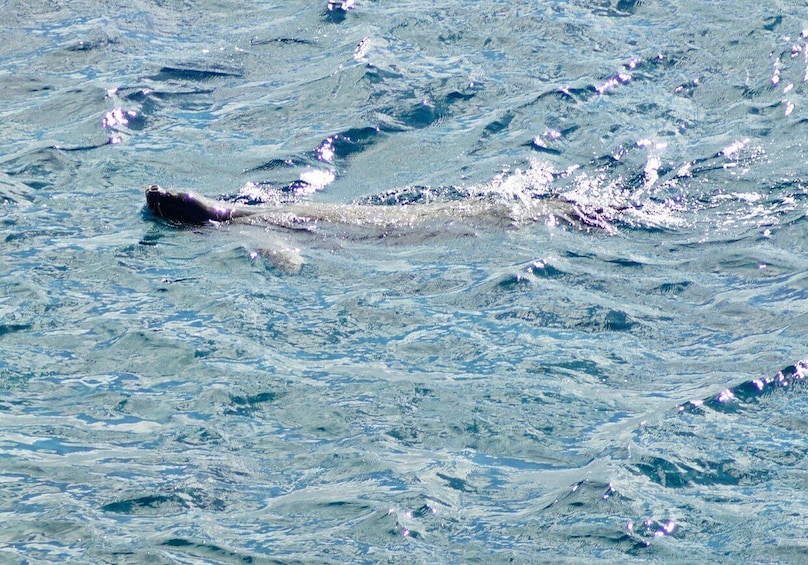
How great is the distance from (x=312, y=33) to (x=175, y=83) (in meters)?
2.27

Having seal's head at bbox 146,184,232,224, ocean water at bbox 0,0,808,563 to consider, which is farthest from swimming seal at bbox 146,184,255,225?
ocean water at bbox 0,0,808,563

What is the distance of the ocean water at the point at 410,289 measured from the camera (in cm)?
675

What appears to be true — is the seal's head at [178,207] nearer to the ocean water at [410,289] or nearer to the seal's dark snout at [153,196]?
the seal's dark snout at [153,196]

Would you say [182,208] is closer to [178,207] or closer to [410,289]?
[178,207]

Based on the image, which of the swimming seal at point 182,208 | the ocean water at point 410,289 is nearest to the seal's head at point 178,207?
the swimming seal at point 182,208

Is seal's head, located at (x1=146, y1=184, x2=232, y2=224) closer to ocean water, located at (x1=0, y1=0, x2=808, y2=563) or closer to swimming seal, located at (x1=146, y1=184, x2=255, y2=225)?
swimming seal, located at (x1=146, y1=184, x2=255, y2=225)

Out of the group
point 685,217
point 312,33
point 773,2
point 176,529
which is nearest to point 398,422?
point 176,529

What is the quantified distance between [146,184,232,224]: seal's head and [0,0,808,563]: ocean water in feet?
0.49

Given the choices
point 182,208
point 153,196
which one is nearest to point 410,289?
point 182,208

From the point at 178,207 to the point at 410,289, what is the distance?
2.55 metres

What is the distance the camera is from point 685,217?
10.8m

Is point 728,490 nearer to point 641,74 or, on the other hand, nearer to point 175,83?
point 641,74

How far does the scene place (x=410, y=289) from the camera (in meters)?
9.55

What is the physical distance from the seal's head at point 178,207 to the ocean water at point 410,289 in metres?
0.15
